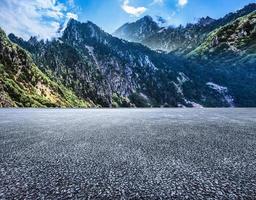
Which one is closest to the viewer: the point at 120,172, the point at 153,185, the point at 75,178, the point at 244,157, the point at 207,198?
the point at 207,198

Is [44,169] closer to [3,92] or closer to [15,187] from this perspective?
[15,187]

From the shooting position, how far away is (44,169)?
357 inches

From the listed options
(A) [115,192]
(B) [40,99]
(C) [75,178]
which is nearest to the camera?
(A) [115,192]

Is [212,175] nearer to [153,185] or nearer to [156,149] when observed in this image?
[153,185]

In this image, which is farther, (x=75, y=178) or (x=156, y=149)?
(x=156, y=149)

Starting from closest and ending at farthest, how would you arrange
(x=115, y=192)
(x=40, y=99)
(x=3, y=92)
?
(x=115, y=192), (x=3, y=92), (x=40, y=99)

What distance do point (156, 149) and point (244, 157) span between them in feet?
12.1

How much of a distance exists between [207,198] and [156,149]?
753 cm

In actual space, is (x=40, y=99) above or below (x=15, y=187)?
above

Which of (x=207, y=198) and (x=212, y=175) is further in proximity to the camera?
(x=212, y=175)

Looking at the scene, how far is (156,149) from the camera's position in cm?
1364

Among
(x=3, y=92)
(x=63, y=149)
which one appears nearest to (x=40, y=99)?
(x=3, y=92)

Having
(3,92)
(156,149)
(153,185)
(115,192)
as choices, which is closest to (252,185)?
(153,185)

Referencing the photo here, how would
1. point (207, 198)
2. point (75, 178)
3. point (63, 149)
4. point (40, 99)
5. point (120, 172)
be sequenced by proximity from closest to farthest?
1. point (207, 198)
2. point (75, 178)
3. point (120, 172)
4. point (63, 149)
5. point (40, 99)
